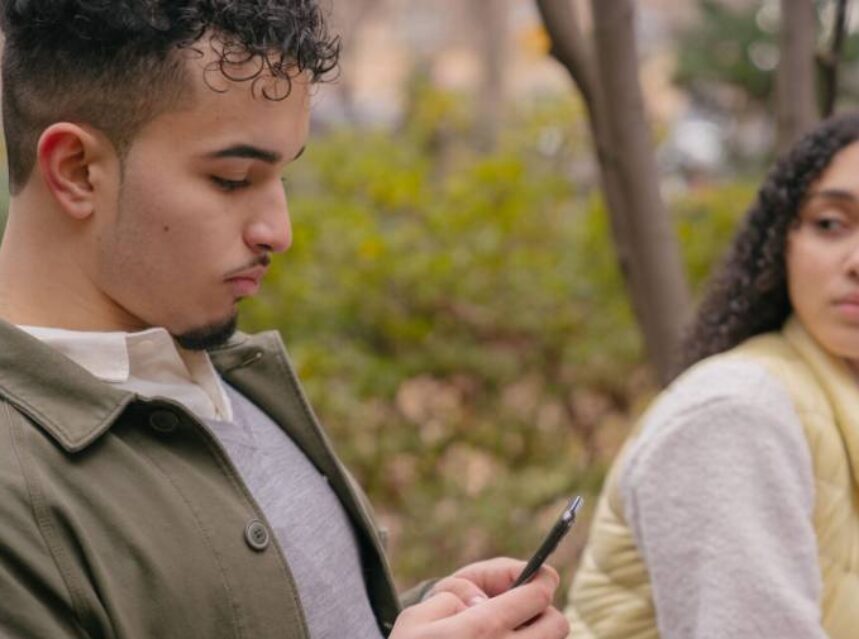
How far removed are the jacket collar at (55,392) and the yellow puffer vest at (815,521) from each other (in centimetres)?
118

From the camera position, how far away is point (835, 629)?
2211 millimetres

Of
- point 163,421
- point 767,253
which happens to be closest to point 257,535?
point 163,421

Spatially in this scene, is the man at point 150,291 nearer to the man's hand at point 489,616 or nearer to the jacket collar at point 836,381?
the man's hand at point 489,616

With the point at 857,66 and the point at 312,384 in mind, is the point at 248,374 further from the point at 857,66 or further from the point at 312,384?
the point at 857,66

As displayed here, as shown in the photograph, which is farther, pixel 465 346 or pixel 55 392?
pixel 465 346

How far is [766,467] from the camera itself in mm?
2174

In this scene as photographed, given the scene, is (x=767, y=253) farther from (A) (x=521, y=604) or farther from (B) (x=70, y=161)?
(B) (x=70, y=161)

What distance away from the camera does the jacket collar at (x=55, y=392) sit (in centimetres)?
145

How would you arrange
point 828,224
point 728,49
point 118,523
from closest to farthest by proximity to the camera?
point 118,523, point 828,224, point 728,49

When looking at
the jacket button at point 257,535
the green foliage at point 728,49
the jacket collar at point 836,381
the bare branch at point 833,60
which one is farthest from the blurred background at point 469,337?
the green foliage at point 728,49

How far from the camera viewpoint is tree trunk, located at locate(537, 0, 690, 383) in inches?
118

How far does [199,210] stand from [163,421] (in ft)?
0.82

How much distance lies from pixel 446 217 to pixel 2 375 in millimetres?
3142

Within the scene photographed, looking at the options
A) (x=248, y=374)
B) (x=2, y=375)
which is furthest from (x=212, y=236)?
(x=248, y=374)
